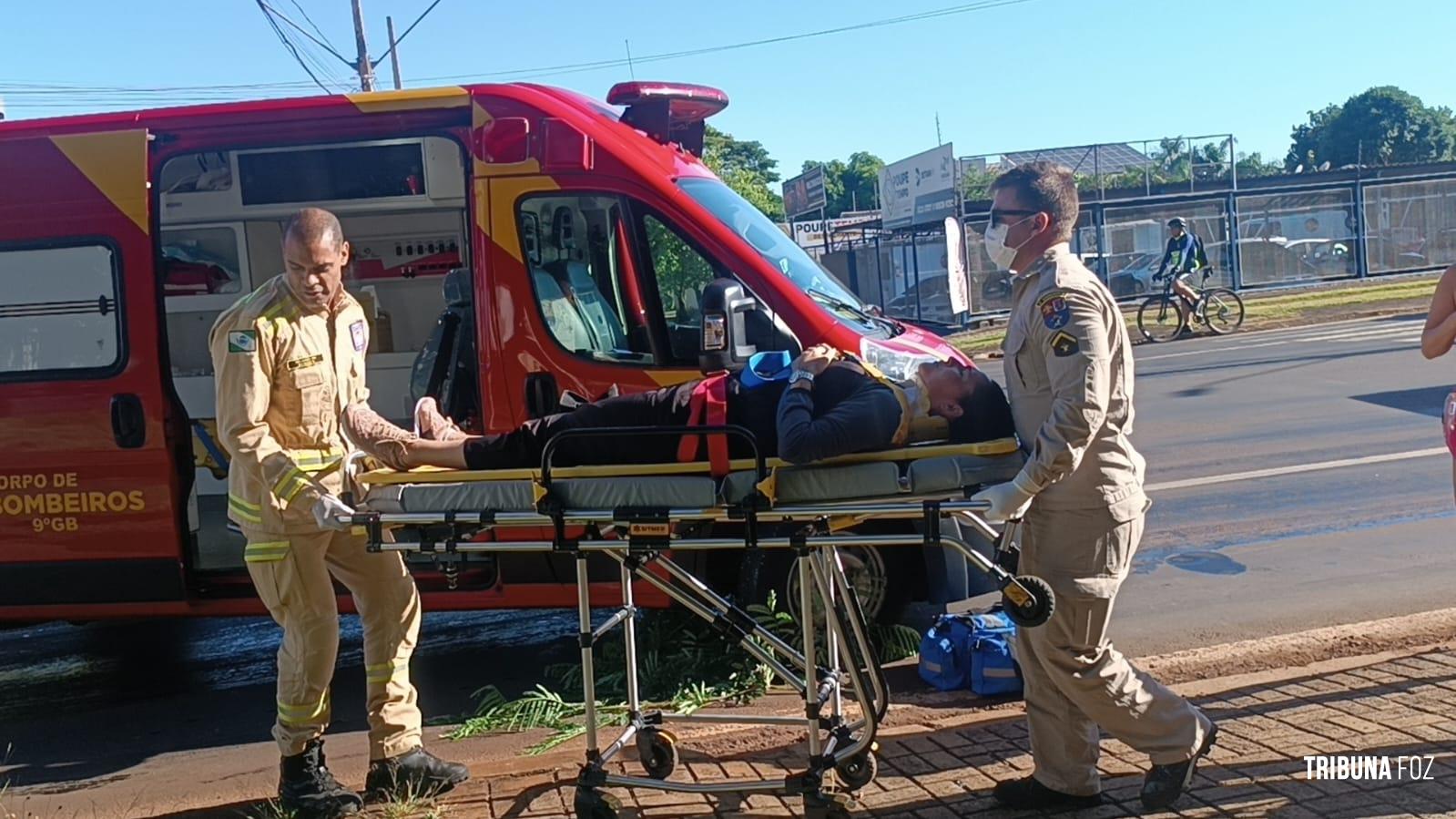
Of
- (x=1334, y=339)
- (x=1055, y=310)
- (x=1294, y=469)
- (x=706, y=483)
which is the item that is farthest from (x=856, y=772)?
(x=1334, y=339)

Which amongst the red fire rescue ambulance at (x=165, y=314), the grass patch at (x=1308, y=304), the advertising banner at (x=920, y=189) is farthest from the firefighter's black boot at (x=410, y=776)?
the advertising banner at (x=920, y=189)

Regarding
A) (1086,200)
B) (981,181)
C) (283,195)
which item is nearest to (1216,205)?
(1086,200)

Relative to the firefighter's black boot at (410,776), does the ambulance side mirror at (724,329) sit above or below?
above

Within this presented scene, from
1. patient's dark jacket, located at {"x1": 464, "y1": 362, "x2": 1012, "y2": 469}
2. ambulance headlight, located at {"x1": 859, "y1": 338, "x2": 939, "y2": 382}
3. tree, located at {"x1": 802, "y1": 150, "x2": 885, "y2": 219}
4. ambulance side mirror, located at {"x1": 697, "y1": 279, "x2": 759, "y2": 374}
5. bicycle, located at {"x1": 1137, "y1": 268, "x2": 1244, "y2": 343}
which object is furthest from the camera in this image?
tree, located at {"x1": 802, "y1": 150, "x2": 885, "y2": 219}

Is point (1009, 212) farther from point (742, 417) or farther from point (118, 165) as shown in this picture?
point (118, 165)

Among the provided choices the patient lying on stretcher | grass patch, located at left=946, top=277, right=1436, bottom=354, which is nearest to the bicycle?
grass patch, located at left=946, top=277, right=1436, bottom=354

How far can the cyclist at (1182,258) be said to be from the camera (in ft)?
63.4

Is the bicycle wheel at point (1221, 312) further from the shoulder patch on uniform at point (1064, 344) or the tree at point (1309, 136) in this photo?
the tree at point (1309, 136)

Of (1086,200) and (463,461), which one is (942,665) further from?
(1086,200)

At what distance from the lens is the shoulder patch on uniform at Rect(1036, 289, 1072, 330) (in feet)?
12.0

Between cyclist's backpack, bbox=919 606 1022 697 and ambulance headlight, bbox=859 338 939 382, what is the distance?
3.69 ft

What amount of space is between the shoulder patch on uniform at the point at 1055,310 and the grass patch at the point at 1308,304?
17.1m

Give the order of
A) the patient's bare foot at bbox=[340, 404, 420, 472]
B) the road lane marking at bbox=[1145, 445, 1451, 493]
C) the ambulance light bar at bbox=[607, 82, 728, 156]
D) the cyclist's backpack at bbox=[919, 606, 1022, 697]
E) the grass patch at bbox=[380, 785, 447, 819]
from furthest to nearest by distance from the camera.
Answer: the road lane marking at bbox=[1145, 445, 1451, 493], the ambulance light bar at bbox=[607, 82, 728, 156], the cyclist's backpack at bbox=[919, 606, 1022, 697], the patient's bare foot at bbox=[340, 404, 420, 472], the grass patch at bbox=[380, 785, 447, 819]

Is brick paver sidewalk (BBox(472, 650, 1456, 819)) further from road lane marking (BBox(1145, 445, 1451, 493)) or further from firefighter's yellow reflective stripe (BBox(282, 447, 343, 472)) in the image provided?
road lane marking (BBox(1145, 445, 1451, 493))
